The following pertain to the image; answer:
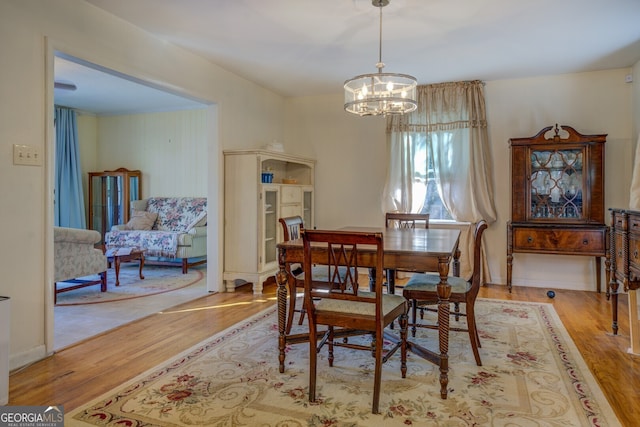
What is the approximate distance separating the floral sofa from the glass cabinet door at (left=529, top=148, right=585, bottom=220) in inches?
170

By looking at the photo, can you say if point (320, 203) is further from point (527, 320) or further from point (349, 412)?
point (349, 412)

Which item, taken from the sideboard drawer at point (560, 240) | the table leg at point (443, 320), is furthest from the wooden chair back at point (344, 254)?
the sideboard drawer at point (560, 240)

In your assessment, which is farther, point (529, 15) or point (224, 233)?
point (224, 233)

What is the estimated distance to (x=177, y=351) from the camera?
9.09 feet

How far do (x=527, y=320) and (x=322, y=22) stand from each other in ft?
9.69

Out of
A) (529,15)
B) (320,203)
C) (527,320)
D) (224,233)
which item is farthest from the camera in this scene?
(320,203)

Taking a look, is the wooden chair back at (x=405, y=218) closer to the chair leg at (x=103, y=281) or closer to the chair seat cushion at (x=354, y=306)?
the chair seat cushion at (x=354, y=306)

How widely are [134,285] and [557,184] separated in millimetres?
4875

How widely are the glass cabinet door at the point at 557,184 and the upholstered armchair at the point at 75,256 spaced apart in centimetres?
460

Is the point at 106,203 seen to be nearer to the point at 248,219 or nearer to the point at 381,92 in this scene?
the point at 248,219

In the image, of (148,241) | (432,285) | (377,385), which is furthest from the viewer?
(148,241)

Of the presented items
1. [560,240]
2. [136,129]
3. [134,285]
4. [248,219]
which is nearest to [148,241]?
[134,285]

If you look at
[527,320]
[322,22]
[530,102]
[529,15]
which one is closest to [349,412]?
[527,320]

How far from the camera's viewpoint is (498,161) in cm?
496
